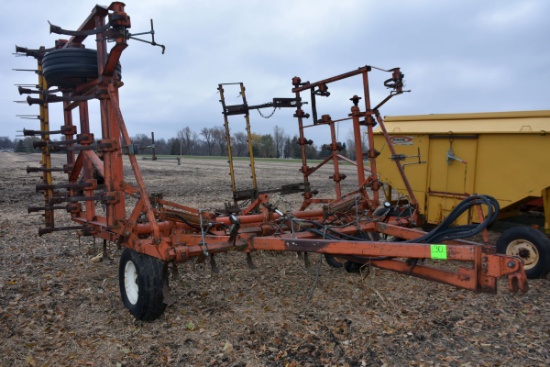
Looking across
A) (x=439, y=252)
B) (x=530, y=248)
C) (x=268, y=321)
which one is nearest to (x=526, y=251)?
(x=530, y=248)

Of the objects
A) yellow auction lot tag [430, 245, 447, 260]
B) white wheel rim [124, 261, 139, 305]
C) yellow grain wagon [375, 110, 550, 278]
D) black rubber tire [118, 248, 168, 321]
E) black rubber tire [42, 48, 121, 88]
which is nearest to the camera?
yellow auction lot tag [430, 245, 447, 260]

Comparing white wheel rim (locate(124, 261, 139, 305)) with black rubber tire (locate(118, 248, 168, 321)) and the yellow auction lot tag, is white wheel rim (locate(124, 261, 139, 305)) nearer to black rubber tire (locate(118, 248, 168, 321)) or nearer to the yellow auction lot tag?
black rubber tire (locate(118, 248, 168, 321))

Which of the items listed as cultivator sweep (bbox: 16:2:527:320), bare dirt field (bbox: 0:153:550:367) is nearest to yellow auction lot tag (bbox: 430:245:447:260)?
cultivator sweep (bbox: 16:2:527:320)

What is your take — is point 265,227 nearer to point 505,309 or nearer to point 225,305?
point 225,305

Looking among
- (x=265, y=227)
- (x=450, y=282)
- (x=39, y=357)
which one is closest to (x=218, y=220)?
(x=265, y=227)

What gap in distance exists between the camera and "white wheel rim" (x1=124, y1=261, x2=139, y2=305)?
449 cm

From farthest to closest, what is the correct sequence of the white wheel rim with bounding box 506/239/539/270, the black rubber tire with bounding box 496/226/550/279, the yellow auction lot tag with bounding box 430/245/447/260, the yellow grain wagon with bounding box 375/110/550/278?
the yellow grain wagon with bounding box 375/110/550/278 < the white wheel rim with bounding box 506/239/539/270 < the black rubber tire with bounding box 496/226/550/279 < the yellow auction lot tag with bounding box 430/245/447/260

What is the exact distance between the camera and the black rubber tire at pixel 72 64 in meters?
5.01

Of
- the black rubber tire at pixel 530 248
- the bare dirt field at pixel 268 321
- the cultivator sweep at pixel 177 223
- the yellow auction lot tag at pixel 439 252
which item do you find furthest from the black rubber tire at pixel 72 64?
the black rubber tire at pixel 530 248

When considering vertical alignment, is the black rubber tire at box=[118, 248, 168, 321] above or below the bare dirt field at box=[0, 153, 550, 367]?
above

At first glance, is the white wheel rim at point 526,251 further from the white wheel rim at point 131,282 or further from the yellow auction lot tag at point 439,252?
the white wheel rim at point 131,282

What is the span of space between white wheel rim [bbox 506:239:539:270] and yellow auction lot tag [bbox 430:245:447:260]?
2.96 m

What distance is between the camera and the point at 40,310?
14.9ft

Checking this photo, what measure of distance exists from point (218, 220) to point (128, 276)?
114 cm
